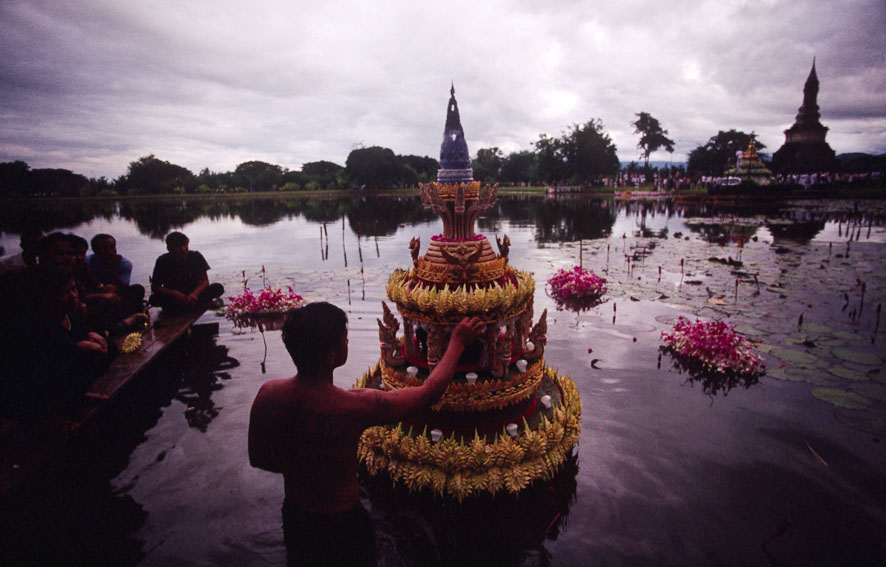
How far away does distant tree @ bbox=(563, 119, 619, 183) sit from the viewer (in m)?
83.5

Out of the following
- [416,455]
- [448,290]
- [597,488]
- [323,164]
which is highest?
[323,164]

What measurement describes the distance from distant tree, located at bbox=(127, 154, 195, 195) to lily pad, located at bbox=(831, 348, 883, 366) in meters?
131

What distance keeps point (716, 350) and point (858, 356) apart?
285 centimetres

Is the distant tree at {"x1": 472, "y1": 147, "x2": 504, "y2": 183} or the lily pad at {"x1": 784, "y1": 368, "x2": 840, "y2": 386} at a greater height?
the distant tree at {"x1": 472, "y1": 147, "x2": 504, "y2": 183}

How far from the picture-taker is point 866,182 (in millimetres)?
54688

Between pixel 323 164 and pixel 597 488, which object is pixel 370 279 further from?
pixel 323 164

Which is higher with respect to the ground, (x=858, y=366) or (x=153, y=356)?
(x=153, y=356)

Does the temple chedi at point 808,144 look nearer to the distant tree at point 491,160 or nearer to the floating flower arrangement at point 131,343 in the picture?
the distant tree at point 491,160

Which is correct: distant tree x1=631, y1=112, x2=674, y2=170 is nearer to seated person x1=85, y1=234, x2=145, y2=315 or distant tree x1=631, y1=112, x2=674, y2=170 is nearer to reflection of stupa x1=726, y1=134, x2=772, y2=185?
reflection of stupa x1=726, y1=134, x2=772, y2=185

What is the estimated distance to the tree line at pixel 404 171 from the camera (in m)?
84.4

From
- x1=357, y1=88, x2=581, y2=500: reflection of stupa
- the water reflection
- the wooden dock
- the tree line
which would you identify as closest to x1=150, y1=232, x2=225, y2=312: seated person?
the wooden dock

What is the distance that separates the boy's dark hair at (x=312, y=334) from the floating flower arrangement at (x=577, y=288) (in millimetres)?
11225

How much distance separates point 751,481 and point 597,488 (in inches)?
78.7

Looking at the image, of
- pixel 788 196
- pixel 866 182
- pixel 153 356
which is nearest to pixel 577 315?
pixel 153 356
